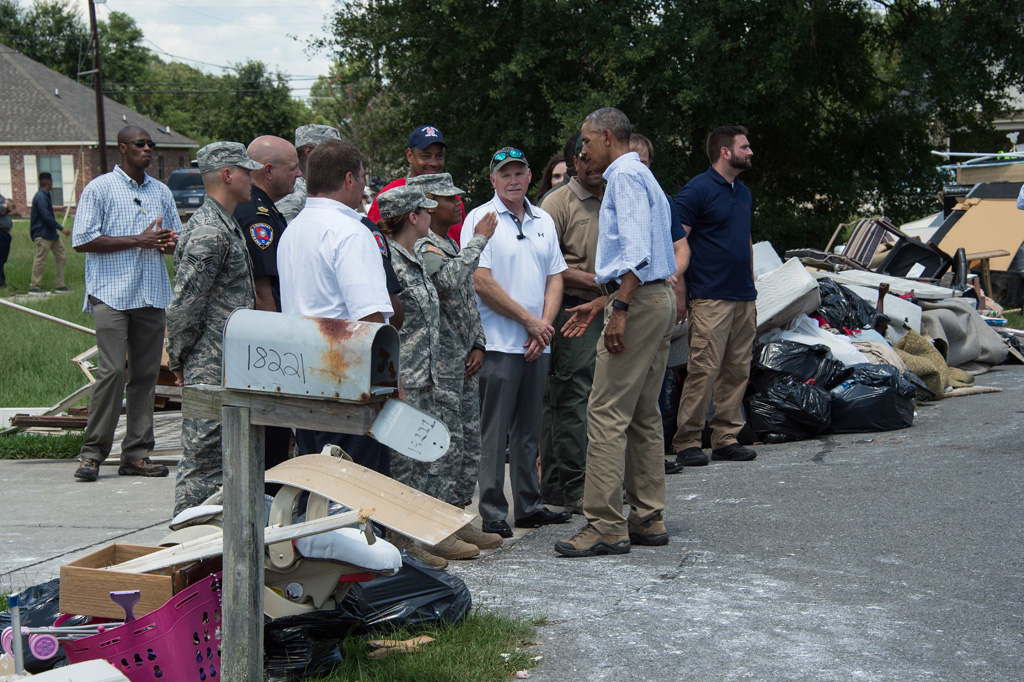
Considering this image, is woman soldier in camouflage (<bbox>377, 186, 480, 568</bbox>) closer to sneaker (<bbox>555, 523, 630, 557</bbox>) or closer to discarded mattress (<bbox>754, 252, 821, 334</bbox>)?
sneaker (<bbox>555, 523, 630, 557</bbox>)

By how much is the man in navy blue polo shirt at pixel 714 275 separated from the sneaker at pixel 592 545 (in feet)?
6.97

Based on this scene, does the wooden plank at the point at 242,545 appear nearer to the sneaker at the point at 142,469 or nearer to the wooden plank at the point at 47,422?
the sneaker at the point at 142,469

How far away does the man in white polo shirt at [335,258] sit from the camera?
421cm

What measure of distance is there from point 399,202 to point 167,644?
242cm

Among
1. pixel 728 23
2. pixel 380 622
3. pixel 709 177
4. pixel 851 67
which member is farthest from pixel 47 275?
pixel 380 622

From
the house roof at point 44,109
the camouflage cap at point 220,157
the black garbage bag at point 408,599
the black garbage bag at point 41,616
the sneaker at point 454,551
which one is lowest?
the sneaker at point 454,551

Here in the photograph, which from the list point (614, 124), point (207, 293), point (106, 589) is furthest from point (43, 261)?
point (106, 589)

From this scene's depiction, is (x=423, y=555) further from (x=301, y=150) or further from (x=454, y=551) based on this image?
(x=301, y=150)

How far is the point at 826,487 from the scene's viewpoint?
20.7ft

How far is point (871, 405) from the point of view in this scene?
7828 mm

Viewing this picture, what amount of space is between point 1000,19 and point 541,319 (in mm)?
12664

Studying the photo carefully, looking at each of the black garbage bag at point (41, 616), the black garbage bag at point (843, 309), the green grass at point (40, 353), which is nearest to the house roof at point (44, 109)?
the green grass at point (40, 353)

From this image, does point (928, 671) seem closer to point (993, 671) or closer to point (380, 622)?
point (993, 671)

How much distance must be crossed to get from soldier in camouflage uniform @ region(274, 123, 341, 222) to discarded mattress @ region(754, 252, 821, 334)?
3.91 m
